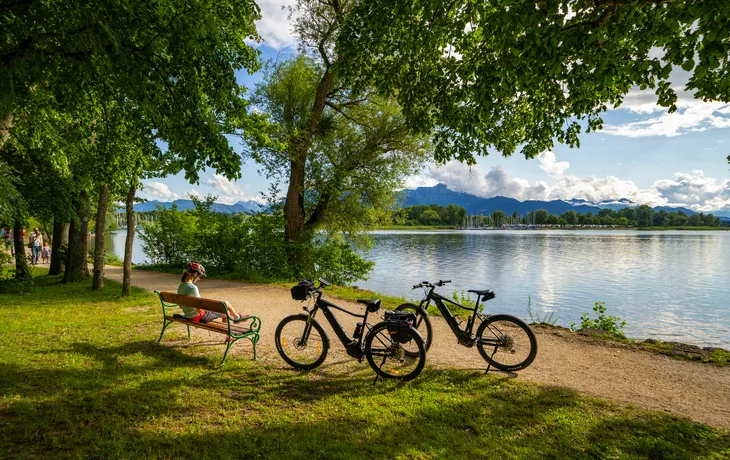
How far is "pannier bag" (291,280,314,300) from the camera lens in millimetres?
5633

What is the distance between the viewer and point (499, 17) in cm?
512

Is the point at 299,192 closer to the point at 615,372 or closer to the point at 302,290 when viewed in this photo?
the point at 302,290

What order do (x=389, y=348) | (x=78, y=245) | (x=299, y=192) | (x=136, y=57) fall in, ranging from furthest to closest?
(x=299, y=192) → (x=78, y=245) → (x=389, y=348) → (x=136, y=57)

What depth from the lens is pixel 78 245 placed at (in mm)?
15211

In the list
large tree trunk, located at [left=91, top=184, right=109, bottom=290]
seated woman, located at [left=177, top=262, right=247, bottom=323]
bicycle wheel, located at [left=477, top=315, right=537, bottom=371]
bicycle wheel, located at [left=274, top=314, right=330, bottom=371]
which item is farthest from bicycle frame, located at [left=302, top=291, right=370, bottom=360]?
large tree trunk, located at [left=91, top=184, right=109, bottom=290]

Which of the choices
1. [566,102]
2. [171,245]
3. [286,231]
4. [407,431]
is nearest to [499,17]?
[566,102]

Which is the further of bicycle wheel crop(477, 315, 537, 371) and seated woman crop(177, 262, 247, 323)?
seated woman crop(177, 262, 247, 323)

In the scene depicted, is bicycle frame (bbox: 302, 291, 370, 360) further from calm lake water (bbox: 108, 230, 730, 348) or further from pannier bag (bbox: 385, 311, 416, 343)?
calm lake water (bbox: 108, 230, 730, 348)

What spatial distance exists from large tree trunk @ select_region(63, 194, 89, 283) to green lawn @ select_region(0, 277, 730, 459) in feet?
32.2

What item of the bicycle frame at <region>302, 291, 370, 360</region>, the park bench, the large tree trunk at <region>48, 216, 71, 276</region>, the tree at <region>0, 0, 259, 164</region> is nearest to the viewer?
the tree at <region>0, 0, 259, 164</region>

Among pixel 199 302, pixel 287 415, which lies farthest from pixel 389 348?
pixel 199 302

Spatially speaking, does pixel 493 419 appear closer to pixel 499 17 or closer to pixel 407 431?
pixel 407 431

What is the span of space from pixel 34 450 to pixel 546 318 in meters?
13.9

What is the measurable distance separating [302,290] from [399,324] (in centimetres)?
143
